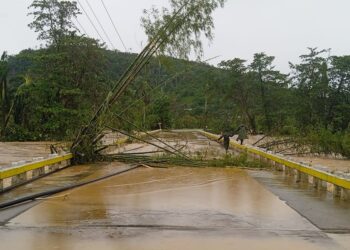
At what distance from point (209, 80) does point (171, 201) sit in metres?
51.8

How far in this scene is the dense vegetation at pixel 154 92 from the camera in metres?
20.6

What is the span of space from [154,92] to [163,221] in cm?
1215

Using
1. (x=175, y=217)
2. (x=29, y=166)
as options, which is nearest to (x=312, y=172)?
(x=175, y=217)

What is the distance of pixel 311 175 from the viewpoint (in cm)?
1180

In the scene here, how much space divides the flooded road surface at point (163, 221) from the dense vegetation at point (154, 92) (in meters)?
7.22

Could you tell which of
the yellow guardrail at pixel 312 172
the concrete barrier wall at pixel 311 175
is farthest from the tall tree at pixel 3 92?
the yellow guardrail at pixel 312 172

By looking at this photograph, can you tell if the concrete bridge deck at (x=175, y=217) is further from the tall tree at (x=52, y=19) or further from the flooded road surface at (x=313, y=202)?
the tall tree at (x=52, y=19)

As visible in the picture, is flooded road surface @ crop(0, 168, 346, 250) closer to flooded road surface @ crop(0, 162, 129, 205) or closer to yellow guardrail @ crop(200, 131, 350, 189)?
flooded road surface @ crop(0, 162, 129, 205)

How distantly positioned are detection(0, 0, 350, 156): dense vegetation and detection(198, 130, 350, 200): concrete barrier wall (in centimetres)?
421

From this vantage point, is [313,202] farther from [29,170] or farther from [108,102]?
[108,102]

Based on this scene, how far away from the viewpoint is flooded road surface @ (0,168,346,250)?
5977mm

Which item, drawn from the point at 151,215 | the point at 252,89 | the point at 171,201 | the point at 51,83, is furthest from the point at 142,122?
the point at 252,89

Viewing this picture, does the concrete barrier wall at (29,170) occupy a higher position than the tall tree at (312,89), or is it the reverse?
the tall tree at (312,89)

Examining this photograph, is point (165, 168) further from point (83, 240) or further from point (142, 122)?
point (83, 240)
